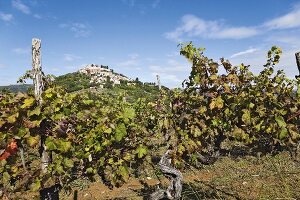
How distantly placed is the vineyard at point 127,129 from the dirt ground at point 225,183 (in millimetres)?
140

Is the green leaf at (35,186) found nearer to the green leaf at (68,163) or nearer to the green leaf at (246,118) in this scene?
the green leaf at (68,163)

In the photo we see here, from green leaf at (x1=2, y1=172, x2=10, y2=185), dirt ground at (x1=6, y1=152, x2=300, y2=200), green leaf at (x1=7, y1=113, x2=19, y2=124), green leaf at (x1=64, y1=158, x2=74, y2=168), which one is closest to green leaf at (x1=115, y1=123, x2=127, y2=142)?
green leaf at (x1=64, y1=158, x2=74, y2=168)

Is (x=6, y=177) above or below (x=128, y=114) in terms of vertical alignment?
below

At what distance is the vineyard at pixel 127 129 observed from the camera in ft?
16.0

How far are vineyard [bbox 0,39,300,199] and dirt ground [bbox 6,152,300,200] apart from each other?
14cm

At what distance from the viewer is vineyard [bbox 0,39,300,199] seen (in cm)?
488

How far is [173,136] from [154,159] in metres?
4.39

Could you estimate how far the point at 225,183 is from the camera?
8.30 metres

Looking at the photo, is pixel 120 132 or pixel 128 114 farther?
pixel 128 114

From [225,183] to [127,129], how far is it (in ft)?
8.54

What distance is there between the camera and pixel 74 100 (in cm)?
530

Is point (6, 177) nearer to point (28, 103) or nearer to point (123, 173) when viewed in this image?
point (28, 103)

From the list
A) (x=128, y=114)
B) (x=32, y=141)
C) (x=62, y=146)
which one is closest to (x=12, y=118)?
(x=32, y=141)

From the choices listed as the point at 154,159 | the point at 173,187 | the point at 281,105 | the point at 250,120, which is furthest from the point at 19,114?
the point at 154,159
